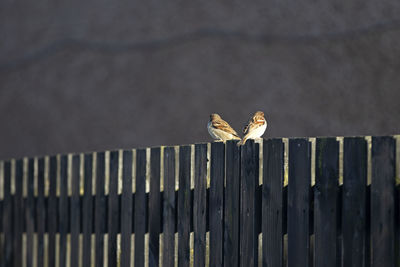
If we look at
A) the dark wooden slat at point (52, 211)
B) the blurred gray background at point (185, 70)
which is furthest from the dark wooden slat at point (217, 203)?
the blurred gray background at point (185, 70)

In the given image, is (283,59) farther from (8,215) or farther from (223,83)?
(8,215)

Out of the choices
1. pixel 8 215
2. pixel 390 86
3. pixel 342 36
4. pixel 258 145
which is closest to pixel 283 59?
pixel 342 36

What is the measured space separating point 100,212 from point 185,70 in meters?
3.36

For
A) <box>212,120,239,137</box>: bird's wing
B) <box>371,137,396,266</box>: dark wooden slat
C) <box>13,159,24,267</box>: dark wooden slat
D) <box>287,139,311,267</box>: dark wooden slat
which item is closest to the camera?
<box>371,137,396,266</box>: dark wooden slat

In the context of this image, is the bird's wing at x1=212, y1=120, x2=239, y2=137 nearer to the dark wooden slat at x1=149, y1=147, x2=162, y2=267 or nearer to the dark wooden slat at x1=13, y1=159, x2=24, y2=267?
the dark wooden slat at x1=149, y1=147, x2=162, y2=267

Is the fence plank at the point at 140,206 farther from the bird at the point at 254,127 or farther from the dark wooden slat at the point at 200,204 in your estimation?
the bird at the point at 254,127

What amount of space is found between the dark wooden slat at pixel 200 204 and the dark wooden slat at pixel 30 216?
2.29 metres

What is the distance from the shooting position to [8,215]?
6.55 m

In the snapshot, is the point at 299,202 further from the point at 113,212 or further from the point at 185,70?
the point at 185,70

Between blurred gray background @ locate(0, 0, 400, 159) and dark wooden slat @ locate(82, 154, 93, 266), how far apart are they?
2723mm

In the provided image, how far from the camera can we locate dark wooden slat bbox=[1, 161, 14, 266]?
6480mm

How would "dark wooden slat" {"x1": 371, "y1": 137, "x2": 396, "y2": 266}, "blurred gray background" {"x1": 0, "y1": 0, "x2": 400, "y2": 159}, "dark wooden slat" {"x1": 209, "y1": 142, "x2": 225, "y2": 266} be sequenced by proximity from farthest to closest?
"blurred gray background" {"x1": 0, "y1": 0, "x2": 400, "y2": 159} → "dark wooden slat" {"x1": 209, "y1": 142, "x2": 225, "y2": 266} → "dark wooden slat" {"x1": 371, "y1": 137, "x2": 396, "y2": 266}

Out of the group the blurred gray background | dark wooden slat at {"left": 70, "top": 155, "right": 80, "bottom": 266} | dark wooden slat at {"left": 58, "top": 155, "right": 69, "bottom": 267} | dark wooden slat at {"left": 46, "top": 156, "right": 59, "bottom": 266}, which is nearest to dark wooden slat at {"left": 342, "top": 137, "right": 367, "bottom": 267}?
dark wooden slat at {"left": 70, "top": 155, "right": 80, "bottom": 266}

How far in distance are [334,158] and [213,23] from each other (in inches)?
198
